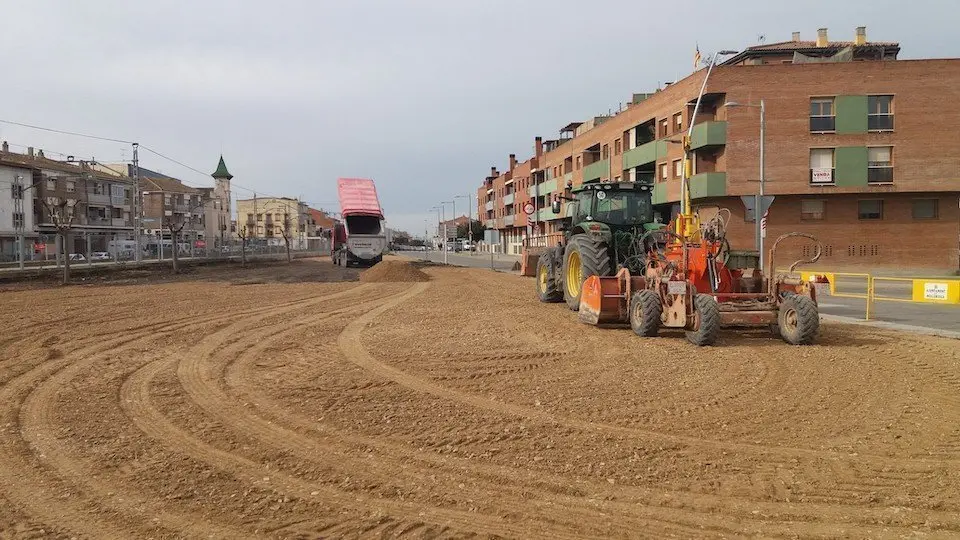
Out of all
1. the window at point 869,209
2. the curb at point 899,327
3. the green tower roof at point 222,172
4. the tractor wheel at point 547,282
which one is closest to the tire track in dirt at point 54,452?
the tractor wheel at point 547,282

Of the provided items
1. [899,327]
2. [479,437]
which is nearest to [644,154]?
[899,327]

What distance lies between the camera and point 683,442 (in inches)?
210

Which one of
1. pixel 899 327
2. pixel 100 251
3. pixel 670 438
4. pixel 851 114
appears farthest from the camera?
pixel 851 114

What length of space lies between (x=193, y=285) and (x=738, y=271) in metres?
19.4

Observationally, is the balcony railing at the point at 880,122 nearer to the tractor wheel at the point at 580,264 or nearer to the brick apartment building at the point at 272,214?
the tractor wheel at the point at 580,264

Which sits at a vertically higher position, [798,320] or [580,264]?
[580,264]

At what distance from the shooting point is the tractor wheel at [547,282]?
16.3 metres

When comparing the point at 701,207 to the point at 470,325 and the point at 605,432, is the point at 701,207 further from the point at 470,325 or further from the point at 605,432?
the point at 605,432

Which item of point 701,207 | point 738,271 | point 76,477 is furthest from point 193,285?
point 701,207

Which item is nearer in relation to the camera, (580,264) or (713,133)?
(580,264)

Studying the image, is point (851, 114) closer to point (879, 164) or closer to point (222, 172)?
point (879, 164)

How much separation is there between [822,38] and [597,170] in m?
17.8

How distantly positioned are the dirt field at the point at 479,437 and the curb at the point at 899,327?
4.75 feet

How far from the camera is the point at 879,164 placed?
117 feet
